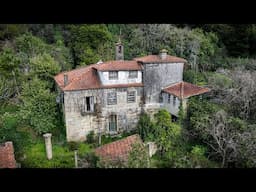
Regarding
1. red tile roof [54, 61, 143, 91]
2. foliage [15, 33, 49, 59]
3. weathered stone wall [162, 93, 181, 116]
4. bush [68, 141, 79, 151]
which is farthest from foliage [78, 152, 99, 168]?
foliage [15, 33, 49, 59]

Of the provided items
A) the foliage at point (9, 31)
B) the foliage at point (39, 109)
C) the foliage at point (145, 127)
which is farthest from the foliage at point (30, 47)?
the foliage at point (145, 127)

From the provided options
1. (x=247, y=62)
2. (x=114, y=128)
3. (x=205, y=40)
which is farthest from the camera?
(x=205, y=40)

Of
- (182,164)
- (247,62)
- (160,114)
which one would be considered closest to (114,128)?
(160,114)

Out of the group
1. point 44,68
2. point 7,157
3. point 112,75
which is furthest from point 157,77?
point 7,157

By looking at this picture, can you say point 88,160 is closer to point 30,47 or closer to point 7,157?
point 7,157

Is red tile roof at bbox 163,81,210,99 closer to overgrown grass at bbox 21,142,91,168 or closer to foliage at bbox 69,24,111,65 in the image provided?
overgrown grass at bbox 21,142,91,168

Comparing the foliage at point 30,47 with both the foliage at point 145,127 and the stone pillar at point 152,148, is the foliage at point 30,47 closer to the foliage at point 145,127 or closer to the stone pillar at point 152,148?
the foliage at point 145,127
